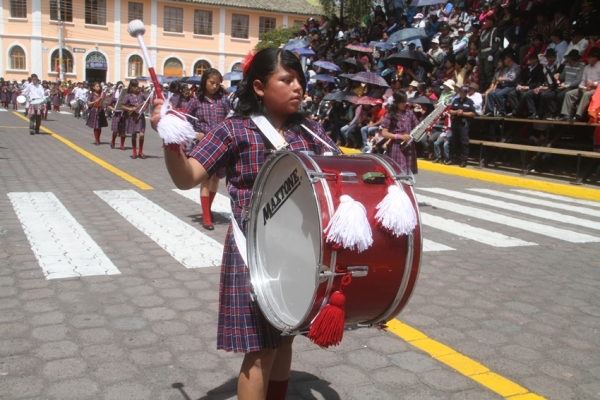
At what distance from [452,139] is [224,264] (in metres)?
13.6

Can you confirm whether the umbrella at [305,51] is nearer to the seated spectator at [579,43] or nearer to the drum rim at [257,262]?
the seated spectator at [579,43]

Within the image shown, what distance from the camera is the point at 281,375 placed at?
2.84 metres

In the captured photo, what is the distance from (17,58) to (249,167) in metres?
53.0

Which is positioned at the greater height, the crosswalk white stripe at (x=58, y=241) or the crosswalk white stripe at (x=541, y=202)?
the crosswalk white stripe at (x=541, y=202)

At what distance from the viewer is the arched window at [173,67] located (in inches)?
2061

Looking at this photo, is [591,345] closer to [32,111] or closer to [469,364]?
[469,364]

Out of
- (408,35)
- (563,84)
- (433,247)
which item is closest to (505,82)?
(563,84)

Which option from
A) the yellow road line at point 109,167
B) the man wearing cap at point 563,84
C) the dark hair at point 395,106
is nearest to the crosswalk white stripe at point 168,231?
the yellow road line at point 109,167

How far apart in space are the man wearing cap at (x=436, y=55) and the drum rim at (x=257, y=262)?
16.7 meters

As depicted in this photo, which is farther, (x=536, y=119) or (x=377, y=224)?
(x=536, y=119)

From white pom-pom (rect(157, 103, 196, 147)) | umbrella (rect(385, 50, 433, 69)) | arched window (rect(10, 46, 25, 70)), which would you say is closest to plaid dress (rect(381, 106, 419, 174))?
white pom-pom (rect(157, 103, 196, 147))

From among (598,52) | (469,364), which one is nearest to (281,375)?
(469,364)

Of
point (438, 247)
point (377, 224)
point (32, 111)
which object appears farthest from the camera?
point (32, 111)

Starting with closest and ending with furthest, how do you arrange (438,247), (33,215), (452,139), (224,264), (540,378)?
(224,264) → (540,378) → (438,247) → (33,215) → (452,139)
